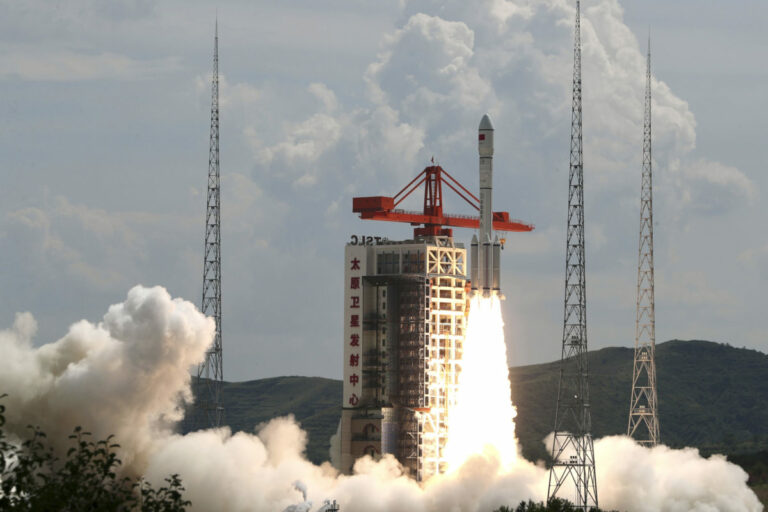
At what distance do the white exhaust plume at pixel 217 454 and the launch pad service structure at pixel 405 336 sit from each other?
10.5 feet

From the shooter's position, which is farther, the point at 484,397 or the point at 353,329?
the point at 353,329

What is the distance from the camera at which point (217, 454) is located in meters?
114

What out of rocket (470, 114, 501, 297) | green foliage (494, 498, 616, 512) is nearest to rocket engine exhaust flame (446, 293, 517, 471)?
rocket (470, 114, 501, 297)

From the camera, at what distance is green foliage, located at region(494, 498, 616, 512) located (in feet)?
379

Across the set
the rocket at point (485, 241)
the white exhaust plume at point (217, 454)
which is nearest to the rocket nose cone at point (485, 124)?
the rocket at point (485, 241)

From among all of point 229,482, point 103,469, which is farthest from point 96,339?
point 103,469

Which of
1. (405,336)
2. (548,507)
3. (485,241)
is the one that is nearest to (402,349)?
(405,336)

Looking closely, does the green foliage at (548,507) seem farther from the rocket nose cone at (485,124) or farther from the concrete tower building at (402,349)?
the rocket nose cone at (485,124)

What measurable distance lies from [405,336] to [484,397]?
924 cm

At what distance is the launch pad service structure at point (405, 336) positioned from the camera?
131m

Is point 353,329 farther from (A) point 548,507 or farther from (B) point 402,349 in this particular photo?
(A) point 548,507

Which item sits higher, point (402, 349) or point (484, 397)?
point (402, 349)

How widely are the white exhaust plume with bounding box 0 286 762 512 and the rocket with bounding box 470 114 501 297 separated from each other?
607 inches

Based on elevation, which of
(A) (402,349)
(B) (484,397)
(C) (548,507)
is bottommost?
(C) (548,507)
